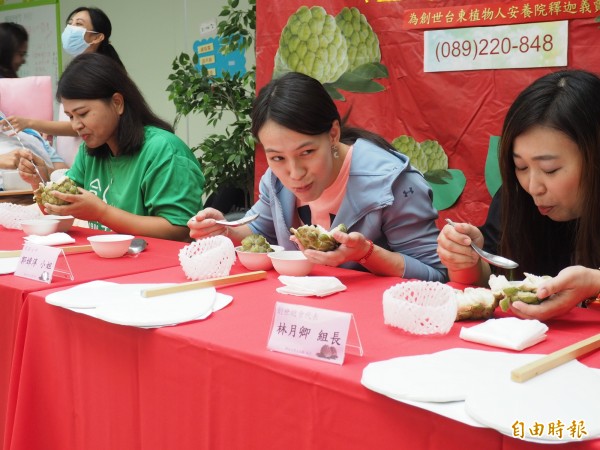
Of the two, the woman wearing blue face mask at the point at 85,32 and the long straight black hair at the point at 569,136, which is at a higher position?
the woman wearing blue face mask at the point at 85,32

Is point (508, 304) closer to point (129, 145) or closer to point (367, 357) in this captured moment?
point (367, 357)

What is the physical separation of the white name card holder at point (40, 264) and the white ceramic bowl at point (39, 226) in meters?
0.51

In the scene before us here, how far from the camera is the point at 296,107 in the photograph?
1.62 metres

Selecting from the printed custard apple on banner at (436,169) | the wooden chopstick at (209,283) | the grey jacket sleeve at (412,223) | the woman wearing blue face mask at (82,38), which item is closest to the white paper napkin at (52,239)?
the wooden chopstick at (209,283)

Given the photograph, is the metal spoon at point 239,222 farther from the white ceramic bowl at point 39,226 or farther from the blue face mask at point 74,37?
the blue face mask at point 74,37

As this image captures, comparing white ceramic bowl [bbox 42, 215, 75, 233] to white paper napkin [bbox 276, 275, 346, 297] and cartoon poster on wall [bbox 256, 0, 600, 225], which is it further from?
cartoon poster on wall [bbox 256, 0, 600, 225]

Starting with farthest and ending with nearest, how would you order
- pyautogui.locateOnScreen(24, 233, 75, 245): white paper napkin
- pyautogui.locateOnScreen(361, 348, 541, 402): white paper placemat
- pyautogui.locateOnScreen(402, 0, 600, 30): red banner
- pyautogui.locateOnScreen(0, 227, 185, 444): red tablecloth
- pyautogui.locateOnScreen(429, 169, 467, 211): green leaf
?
pyautogui.locateOnScreen(429, 169, 467, 211): green leaf
pyautogui.locateOnScreen(402, 0, 600, 30): red banner
pyautogui.locateOnScreen(24, 233, 75, 245): white paper napkin
pyautogui.locateOnScreen(0, 227, 185, 444): red tablecloth
pyautogui.locateOnScreen(361, 348, 541, 402): white paper placemat

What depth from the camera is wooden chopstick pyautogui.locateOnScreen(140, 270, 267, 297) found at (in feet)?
4.19

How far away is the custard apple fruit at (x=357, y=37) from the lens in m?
3.07

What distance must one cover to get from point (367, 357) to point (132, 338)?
0.43 m

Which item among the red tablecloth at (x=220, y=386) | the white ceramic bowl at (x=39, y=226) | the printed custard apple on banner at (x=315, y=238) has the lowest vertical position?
the red tablecloth at (x=220, y=386)

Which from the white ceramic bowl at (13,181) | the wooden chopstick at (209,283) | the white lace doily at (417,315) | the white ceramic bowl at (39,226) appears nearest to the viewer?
the white lace doily at (417,315)

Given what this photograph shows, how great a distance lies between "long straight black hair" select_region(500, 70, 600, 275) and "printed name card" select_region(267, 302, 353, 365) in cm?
70

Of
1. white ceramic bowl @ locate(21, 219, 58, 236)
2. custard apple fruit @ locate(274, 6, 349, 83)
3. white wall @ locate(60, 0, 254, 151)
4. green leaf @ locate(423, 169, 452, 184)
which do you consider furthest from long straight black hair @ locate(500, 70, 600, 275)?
white wall @ locate(60, 0, 254, 151)
